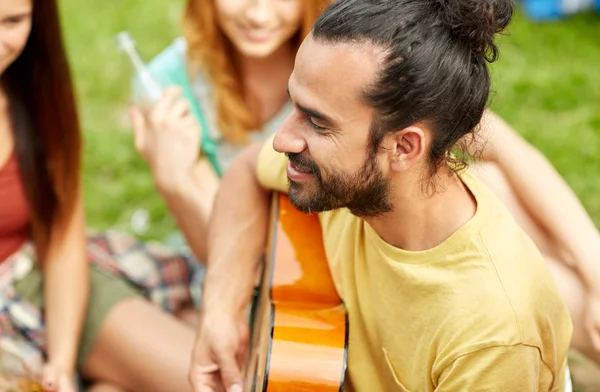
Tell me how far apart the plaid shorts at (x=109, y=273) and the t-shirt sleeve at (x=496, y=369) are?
1.20 m

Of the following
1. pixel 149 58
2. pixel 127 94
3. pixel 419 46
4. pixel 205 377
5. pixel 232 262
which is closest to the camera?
pixel 419 46

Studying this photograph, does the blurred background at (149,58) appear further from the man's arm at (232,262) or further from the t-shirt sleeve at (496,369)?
the t-shirt sleeve at (496,369)

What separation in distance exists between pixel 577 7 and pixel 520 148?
98.9 inches

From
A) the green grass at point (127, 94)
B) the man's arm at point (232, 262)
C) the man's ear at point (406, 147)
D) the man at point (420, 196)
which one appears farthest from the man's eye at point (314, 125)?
the green grass at point (127, 94)

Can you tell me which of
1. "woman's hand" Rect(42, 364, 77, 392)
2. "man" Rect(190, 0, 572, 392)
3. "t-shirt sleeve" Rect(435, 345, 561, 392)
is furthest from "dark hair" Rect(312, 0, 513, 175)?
"woman's hand" Rect(42, 364, 77, 392)

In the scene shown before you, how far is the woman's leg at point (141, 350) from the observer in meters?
2.18

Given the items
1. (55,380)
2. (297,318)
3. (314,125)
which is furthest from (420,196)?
(55,380)

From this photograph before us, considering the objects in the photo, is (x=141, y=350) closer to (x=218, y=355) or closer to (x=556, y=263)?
(x=218, y=355)

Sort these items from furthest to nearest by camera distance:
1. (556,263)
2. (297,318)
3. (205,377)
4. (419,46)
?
1. (556,263)
2. (205,377)
3. (297,318)
4. (419,46)

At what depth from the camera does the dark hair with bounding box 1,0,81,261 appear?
220 centimetres

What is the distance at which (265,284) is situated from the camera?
193cm

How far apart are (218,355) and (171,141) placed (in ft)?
2.59

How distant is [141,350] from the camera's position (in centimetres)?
220

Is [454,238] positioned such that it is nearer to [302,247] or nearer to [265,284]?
[302,247]
